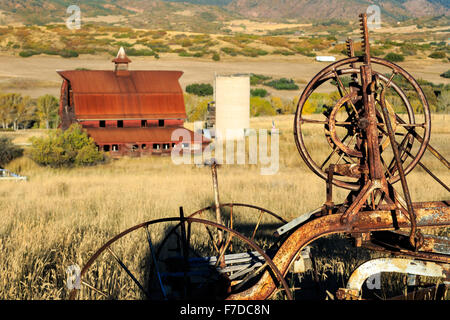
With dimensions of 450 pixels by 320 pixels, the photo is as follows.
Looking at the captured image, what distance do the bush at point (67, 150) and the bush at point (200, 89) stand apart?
3888 centimetres

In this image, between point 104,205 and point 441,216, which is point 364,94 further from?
point 104,205

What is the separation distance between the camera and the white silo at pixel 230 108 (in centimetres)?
3206

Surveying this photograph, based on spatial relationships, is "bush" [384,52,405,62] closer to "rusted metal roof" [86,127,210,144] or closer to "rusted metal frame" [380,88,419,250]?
"rusted metal roof" [86,127,210,144]

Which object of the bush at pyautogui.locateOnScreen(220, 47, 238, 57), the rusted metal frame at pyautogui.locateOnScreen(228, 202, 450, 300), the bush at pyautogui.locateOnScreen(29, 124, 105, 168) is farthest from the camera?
the bush at pyautogui.locateOnScreen(220, 47, 238, 57)

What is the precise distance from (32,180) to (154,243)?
459 inches

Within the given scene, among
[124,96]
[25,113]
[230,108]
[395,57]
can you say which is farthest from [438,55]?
[124,96]

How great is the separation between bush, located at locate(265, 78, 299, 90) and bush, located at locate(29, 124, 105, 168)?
44495 millimetres

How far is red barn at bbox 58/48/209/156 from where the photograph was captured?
26.0 m

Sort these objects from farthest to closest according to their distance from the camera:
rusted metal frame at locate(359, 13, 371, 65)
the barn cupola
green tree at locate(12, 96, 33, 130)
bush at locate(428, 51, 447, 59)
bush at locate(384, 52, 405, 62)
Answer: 1. bush at locate(428, 51, 447, 59)
2. bush at locate(384, 52, 405, 62)
3. green tree at locate(12, 96, 33, 130)
4. the barn cupola
5. rusted metal frame at locate(359, 13, 371, 65)

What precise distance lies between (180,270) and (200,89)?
58291 millimetres

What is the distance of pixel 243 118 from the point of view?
1278 inches

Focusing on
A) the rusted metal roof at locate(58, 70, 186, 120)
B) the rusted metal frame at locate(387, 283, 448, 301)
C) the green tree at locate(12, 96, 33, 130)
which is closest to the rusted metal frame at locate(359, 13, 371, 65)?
the rusted metal frame at locate(387, 283, 448, 301)

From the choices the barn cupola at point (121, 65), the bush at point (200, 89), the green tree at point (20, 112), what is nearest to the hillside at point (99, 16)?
the bush at point (200, 89)

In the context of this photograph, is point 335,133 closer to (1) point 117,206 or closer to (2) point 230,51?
(1) point 117,206
